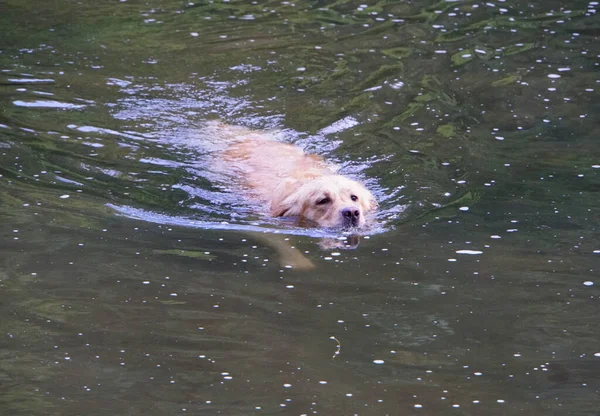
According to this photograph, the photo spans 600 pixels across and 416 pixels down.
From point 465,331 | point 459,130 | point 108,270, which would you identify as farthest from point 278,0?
point 465,331

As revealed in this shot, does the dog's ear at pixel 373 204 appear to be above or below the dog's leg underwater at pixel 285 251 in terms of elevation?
below

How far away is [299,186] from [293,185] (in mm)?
82

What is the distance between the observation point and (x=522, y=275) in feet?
21.4

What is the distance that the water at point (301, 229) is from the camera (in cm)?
514

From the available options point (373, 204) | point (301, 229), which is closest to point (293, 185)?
point (301, 229)

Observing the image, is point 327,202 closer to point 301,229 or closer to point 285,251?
point 301,229

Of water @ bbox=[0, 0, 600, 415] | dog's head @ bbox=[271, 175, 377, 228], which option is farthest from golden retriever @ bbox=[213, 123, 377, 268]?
water @ bbox=[0, 0, 600, 415]

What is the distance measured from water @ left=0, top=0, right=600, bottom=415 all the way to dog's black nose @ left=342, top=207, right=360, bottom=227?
1.12 ft

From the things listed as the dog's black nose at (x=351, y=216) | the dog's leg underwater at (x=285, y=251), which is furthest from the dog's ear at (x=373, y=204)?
the dog's leg underwater at (x=285, y=251)

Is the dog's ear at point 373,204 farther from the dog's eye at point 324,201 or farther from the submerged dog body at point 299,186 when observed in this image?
the dog's eye at point 324,201

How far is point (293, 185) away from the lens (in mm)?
8328

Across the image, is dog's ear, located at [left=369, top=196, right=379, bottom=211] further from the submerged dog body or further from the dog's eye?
the dog's eye

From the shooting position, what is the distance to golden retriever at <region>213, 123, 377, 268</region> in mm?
7922

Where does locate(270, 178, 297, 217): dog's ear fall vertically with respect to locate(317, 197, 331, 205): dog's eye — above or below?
below
